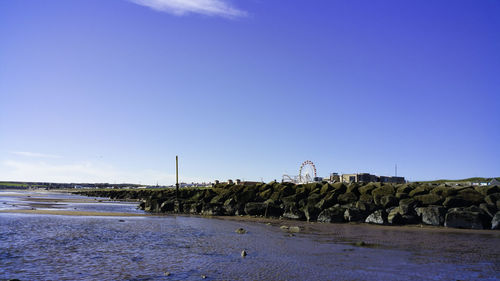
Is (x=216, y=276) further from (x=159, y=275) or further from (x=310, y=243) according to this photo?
(x=310, y=243)

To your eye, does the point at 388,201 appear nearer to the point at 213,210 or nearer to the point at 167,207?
the point at 213,210

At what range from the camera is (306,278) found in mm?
11062

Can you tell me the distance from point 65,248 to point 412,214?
21217 millimetres

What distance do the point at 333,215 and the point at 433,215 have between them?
657cm

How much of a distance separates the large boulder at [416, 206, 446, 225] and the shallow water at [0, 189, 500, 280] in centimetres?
295

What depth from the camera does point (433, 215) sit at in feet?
78.2

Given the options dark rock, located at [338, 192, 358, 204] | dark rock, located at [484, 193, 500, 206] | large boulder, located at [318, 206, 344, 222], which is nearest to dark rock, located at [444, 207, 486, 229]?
dark rock, located at [484, 193, 500, 206]

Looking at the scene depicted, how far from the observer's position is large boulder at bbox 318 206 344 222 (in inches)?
1049

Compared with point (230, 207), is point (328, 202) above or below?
above

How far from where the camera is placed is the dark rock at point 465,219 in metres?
22.4

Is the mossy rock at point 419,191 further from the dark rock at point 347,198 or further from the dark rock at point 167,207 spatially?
the dark rock at point 167,207

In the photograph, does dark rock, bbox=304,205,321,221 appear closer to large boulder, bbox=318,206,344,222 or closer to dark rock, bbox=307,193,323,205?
large boulder, bbox=318,206,344,222

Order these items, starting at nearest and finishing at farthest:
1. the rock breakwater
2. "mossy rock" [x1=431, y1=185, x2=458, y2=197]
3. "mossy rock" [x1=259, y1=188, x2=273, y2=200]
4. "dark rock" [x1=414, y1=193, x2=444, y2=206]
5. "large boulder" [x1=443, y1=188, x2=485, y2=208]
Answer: the rock breakwater
"large boulder" [x1=443, y1=188, x2=485, y2=208]
"dark rock" [x1=414, y1=193, x2=444, y2=206]
"mossy rock" [x1=431, y1=185, x2=458, y2=197]
"mossy rock" [x1=259, y1=188, x2=273, y2=200]

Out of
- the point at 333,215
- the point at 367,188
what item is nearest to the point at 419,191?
the point at 367,188
